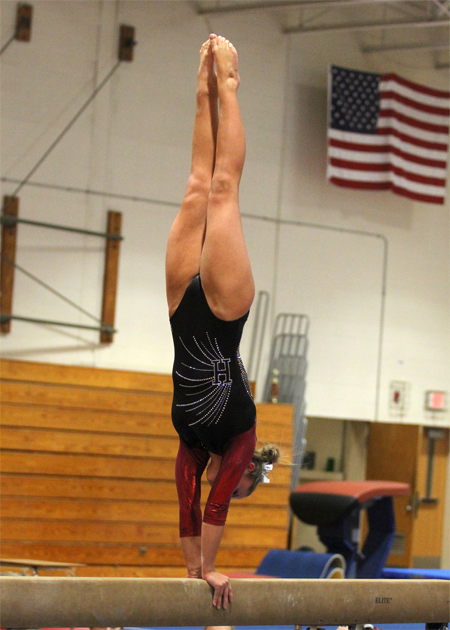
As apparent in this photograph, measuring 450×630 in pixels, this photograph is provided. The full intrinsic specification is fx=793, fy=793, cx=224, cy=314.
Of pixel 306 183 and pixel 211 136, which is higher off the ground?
pixel 306 183

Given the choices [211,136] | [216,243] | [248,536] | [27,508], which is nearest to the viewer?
[216,243]

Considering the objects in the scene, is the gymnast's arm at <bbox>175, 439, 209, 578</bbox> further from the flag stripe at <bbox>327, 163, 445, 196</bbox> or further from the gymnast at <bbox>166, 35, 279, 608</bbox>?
the flag stripe at <bbox>327, 163, 445, 196</bbox>

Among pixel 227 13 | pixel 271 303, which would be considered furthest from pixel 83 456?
pixel 227 13

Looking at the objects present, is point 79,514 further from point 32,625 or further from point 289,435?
point 32,625

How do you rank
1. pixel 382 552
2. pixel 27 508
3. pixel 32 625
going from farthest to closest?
1. pixel 27 508
2. pixel 382 552
3. pixel 32 625

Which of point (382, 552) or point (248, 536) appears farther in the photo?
point (248, 536)

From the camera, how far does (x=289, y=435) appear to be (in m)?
8.99

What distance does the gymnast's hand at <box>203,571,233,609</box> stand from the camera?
2.78 meters

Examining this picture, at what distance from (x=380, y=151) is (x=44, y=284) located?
4.53m

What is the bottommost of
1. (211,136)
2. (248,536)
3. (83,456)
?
(248,536)

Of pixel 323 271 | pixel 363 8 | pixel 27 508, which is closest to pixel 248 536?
pixel 27 508

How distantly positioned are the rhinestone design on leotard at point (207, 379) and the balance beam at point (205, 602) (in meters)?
0.64

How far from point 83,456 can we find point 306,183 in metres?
4.45

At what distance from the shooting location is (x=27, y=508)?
25.5 feet
